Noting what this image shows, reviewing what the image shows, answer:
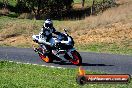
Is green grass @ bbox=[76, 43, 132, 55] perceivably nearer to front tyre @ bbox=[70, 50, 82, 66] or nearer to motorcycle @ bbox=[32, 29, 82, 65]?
motorcycle @ bbox=[32, 29, 82, 65]

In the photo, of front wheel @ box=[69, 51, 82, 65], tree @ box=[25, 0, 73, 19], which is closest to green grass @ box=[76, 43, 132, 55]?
front wheel @ box=[69, 51, 82, 65]

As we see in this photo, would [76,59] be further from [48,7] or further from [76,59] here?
[48,7]

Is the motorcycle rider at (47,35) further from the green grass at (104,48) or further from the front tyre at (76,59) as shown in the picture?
the green grass at (104,48)

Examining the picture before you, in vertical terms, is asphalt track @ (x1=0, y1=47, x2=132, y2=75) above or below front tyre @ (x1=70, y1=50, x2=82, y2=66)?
below

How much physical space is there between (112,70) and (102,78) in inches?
394

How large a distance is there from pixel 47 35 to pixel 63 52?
3.62ft

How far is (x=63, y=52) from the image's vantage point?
54.3ft

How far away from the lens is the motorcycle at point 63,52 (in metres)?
16.1

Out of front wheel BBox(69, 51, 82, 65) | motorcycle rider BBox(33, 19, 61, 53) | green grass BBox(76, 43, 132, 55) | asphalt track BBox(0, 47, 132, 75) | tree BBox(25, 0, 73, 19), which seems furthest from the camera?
tree BBox(25, 0, 73, 19)

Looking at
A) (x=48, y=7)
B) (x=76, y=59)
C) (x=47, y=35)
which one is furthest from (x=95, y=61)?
(x=48, y=7)

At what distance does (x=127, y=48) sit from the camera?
23.5 meters

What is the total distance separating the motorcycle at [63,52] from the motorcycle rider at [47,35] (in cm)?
17

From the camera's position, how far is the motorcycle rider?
1658cm

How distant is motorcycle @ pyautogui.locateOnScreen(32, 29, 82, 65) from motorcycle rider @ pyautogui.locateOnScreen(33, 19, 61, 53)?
17 cm
